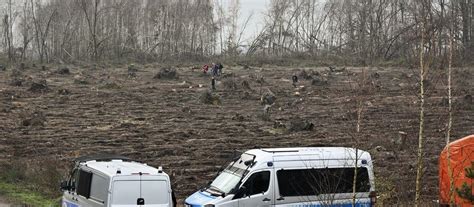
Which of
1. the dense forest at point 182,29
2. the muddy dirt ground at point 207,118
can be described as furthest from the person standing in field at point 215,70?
the dense forest at point 182,29

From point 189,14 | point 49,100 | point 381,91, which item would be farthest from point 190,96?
point 189,14

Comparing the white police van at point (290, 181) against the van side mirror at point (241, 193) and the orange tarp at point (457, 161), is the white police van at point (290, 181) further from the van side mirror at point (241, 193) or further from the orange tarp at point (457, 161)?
the orange tarp at point (457, 161)

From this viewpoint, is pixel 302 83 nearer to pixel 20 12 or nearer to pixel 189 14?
pixel 189 14

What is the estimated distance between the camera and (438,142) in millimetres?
27562

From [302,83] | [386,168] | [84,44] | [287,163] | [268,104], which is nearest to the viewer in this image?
[287,163]

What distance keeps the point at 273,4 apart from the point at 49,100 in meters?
43.4

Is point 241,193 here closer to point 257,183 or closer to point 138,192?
point 257,183

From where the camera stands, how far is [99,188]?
49.7ft

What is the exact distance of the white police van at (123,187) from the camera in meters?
14.7

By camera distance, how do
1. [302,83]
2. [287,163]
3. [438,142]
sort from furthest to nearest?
[302,83] → [438,142] → [287,163]

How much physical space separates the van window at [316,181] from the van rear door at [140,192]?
291 cm

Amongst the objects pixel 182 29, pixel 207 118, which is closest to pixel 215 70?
pixel 207 118

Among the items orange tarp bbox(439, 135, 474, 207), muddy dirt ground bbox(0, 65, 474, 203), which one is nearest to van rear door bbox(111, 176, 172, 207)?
muddy dirt ground bbox(0, 65, 474, 203)

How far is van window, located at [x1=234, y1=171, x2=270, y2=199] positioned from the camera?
15.9 m
